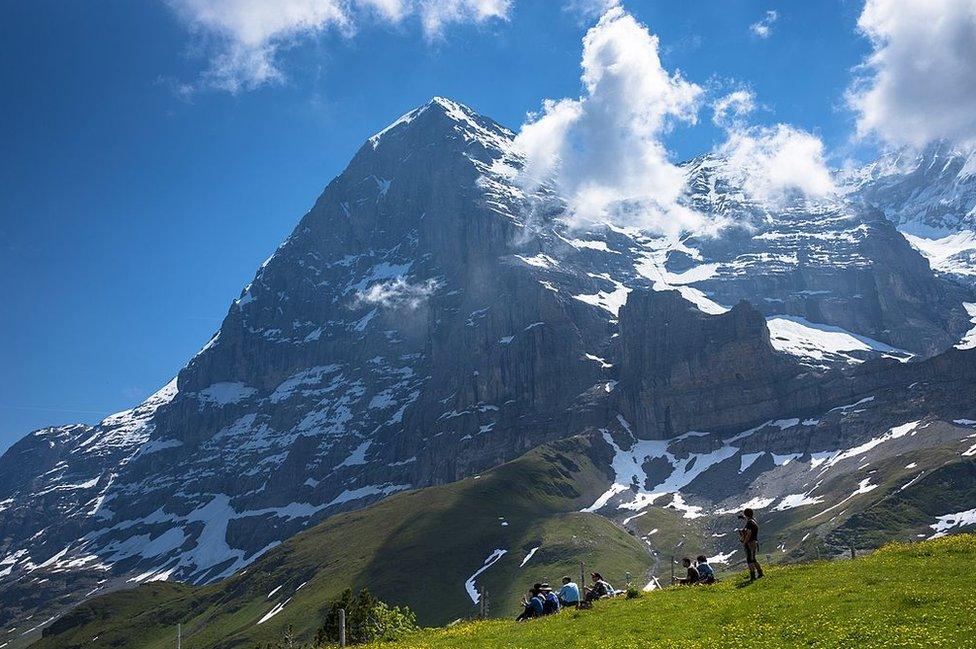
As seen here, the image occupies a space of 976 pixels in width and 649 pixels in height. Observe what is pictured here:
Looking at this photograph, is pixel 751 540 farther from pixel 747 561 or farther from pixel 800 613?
pixel 800 613

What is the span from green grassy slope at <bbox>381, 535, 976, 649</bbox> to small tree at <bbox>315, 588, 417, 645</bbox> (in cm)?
2149

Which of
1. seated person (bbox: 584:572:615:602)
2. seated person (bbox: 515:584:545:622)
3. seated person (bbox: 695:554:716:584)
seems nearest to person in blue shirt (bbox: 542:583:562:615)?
seated person (bbox: 515:584:545:622)

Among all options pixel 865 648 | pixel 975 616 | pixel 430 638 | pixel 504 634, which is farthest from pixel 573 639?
pixel 975 616

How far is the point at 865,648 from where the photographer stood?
27.5m

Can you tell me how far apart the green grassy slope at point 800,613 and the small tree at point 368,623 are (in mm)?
21494

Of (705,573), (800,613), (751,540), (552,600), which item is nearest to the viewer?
(800,613)

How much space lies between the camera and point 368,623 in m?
82.6

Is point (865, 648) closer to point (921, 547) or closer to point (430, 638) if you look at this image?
point (921, 547)

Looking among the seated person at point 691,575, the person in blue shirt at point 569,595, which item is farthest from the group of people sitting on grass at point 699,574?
the person in blue shirt at point 569,595

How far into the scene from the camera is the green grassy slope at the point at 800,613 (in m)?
29.6

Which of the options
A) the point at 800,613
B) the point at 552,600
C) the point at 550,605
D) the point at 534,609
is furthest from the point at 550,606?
the point at 800,613

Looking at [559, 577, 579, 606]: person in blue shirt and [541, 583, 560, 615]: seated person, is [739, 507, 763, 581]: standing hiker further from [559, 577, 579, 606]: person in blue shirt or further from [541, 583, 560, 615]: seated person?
[541, 583, 560, 615]: seated person

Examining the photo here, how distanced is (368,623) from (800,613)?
191 feet

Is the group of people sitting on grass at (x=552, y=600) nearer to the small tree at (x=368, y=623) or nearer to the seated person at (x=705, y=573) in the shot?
the seated person at (x=705, y=573)
